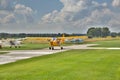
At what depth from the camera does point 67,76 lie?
15.2 metres

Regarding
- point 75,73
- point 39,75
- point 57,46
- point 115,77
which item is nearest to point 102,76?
point 115,77

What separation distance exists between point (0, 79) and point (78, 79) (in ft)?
13.4

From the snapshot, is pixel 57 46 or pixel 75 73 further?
pixel 57 46

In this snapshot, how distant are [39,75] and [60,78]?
155 centimetres

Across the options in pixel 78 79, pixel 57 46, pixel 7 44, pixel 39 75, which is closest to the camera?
pixel 78 79

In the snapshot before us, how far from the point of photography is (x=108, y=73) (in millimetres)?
16250

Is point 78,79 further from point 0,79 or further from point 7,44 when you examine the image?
point 7,44

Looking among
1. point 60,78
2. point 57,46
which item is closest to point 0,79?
point 60,78

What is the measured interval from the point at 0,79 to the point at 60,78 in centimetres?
316

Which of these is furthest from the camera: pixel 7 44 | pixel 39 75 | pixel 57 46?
pixel 7 44

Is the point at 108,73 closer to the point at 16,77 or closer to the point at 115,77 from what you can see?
the point at 115,77

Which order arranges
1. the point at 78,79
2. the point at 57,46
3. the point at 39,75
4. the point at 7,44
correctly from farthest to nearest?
the point at 7,44, the point at 57,46, the point at 39,75, the point at 78,79

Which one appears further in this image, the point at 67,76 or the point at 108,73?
the point at 108,73

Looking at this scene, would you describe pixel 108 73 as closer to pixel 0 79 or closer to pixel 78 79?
pixel 78 79
